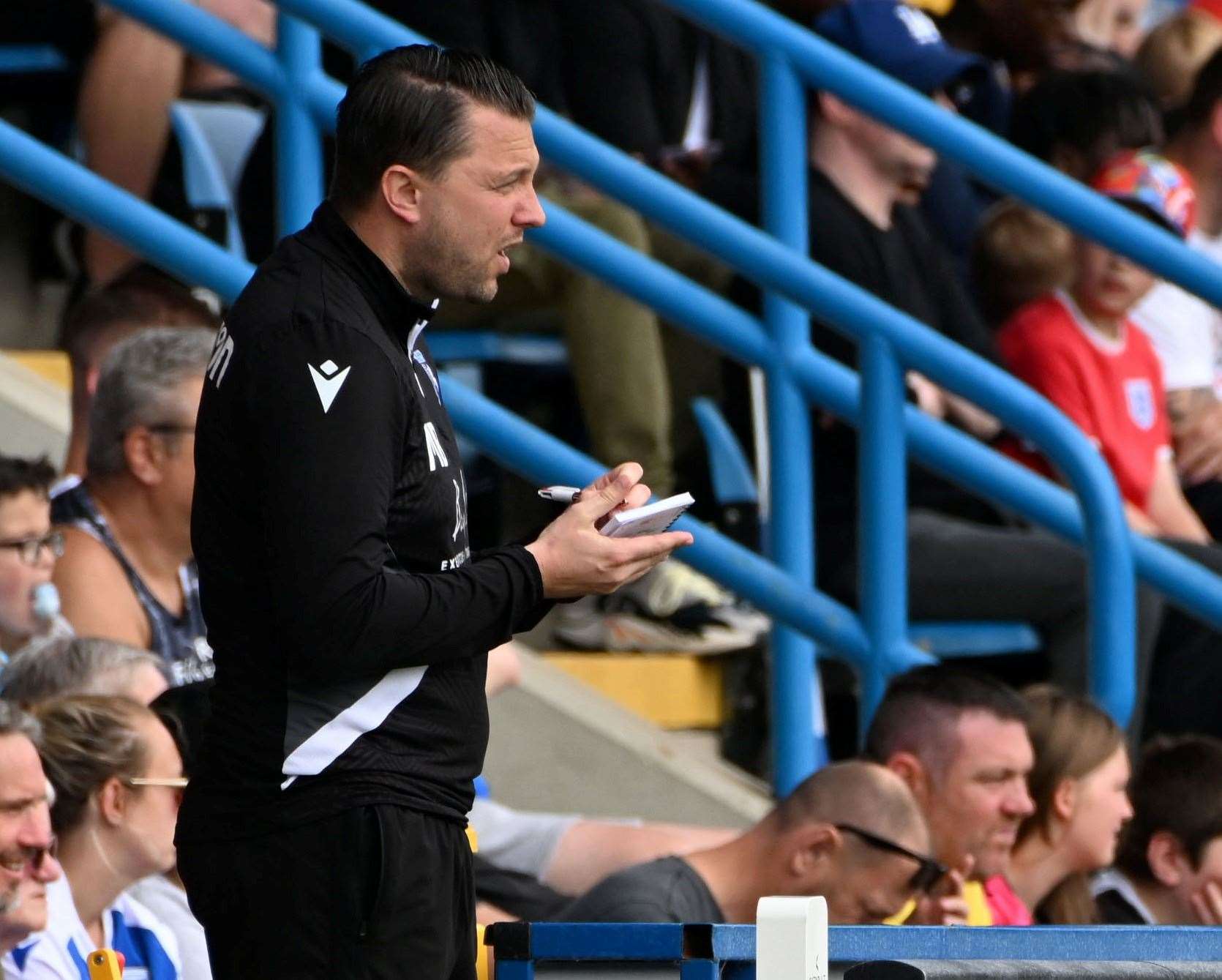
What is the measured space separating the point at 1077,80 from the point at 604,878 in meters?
3.23

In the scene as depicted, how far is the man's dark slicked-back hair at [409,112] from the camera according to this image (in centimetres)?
238

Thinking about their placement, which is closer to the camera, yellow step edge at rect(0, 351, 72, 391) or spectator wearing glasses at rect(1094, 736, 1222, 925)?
spectator wearing glasses at rect(1094, 736, 1222, 925)

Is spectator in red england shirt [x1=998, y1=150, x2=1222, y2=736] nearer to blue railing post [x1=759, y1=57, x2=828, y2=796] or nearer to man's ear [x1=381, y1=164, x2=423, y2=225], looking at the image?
blue railing post [x1=759, y1=57, x2=828, y2=796]

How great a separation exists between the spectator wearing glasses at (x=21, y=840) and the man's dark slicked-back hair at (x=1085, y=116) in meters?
3.83

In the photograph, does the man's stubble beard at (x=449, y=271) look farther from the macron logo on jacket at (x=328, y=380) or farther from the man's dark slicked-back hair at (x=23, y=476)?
the man's dark slicked-back hair at (x=23, y=476)

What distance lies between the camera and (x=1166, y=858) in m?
4.76

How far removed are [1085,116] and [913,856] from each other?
288 centimetres

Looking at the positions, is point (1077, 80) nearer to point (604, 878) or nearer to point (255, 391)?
point (604, 878)

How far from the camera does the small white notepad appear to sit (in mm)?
2383

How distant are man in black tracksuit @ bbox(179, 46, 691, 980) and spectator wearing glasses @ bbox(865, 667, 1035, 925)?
182cm

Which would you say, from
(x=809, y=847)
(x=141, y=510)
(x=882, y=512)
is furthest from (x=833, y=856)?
(x=141, y=510)

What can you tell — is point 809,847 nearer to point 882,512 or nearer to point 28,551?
point 882,512

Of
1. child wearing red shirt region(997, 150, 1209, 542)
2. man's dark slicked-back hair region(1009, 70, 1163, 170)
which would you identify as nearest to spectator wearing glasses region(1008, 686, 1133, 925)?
child wearing red shirt region(997, 150, 1209, 542)

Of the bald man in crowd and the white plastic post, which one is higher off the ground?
the bald man in crowd
